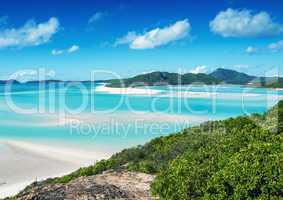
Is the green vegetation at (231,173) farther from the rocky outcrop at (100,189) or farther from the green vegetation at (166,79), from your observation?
the green vegetation at (166,79)

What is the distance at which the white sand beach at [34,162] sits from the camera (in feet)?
66.9

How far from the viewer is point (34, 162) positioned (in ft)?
79.4

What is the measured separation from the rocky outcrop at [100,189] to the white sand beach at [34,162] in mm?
8209

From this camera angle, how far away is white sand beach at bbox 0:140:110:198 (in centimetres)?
2041

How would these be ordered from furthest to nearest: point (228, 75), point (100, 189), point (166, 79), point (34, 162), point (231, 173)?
point (228, 75) < point (166, 79) < point (34, 162) < point (100, 189) < point (231, 173)

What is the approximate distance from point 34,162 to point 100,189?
1579 cm

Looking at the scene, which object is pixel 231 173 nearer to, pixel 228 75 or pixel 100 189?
pixel 100 189

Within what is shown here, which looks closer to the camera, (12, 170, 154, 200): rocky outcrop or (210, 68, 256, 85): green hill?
(12, 170, 154, 200): rocky outcrop

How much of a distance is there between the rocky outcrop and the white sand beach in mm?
8209

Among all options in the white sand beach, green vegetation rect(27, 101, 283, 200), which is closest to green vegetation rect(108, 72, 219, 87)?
the white sand beach

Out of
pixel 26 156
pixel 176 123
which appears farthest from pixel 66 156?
pixel 176 123

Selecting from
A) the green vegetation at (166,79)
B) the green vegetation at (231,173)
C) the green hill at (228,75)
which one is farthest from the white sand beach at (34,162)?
the green hill at (228,75)

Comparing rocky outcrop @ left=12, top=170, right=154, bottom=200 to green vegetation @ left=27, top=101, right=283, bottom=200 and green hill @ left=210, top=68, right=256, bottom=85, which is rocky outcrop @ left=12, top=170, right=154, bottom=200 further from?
green hill @ left=210, top=68, right=256, bottom=85

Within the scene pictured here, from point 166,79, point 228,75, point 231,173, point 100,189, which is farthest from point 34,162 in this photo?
point 228,75
